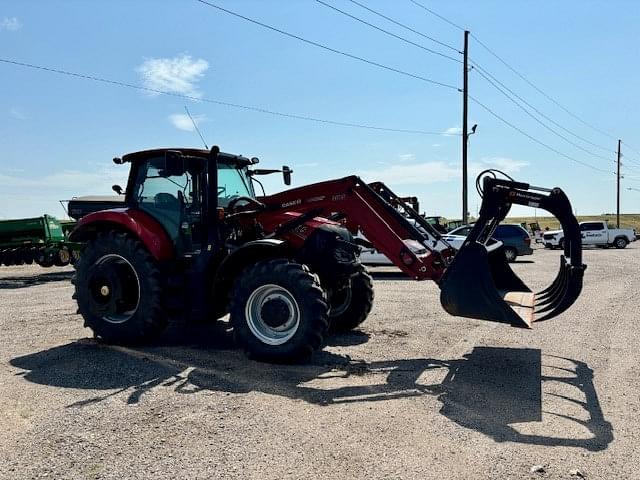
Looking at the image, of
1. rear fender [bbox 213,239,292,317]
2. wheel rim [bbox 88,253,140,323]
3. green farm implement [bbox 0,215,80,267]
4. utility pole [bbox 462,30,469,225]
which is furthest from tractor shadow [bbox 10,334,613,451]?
utility pole [bbox 462,30,469,225]

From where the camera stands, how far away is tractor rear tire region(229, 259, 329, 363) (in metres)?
5.89

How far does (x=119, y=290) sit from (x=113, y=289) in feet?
0.25

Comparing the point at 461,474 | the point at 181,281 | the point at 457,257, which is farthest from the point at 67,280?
the point at 461,474

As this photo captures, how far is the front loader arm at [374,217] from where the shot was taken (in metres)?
6.33

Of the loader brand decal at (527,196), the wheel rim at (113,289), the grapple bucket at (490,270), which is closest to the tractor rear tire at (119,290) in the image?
the wheel rim at (113,289)

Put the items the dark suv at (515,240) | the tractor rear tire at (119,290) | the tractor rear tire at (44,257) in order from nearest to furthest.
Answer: the tractor rear tire at (119,290) < the tractor rear tire at (44,257) < the dark suv at (515,240)

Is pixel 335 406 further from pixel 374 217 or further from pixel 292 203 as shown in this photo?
pixel 292 203

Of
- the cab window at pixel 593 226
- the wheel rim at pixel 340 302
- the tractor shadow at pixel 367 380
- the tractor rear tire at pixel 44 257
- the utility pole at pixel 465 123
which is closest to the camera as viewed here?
the tractor shadow at pixel 367 380

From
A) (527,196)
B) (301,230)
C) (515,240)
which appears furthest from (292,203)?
(515,240)

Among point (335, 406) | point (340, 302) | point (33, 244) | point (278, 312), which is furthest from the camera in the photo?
point (33, 244)

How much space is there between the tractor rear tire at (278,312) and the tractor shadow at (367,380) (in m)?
0.21

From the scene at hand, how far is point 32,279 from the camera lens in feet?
57.6

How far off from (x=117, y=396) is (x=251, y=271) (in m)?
1.93

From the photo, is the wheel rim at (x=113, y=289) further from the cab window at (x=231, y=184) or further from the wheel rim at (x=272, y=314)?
the wheel rim at (x=272, y=314)
